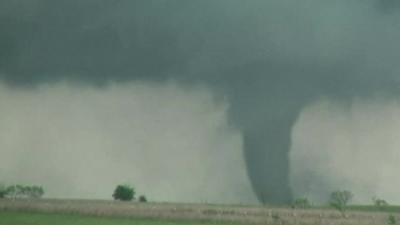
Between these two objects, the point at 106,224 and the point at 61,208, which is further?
the point at 61,208

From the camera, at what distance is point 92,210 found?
10794cm

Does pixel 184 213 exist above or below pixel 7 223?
above

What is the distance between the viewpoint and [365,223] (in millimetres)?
91625

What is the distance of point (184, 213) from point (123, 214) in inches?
414

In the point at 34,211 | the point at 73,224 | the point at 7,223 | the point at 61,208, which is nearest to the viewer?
the point at 7,223

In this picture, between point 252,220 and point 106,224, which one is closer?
point 106,224

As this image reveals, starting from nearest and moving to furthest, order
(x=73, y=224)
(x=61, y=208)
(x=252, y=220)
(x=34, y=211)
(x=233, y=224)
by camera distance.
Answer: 1. (x=73, y=224)
2. (x=233, y=224)
3. (x=252, y=220)
4. (x=34, y=211)
5. (x=61, y=208)

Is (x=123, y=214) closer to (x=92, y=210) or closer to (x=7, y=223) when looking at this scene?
(x=92, y=210)

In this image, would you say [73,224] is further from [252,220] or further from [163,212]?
[163,212]

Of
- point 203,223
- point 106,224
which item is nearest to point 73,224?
point 106,224

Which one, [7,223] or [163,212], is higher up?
[163,212]

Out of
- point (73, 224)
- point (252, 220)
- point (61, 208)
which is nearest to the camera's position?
point (73, 224)

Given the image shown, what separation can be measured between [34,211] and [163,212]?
19974 mm

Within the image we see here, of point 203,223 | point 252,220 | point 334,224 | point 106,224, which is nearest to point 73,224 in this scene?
point 106,224
